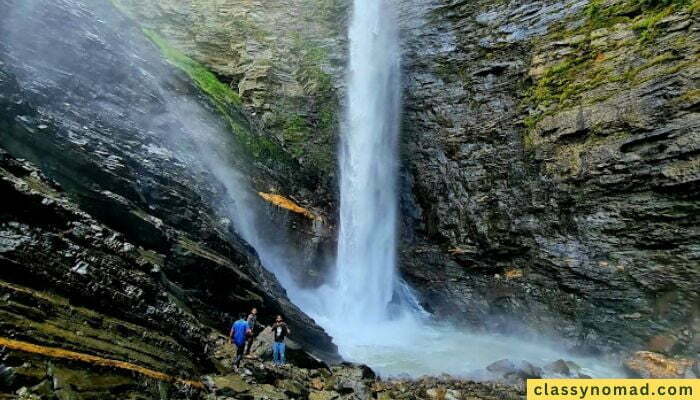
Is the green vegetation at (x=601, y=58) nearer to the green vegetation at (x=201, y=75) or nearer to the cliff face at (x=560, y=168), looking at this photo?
the cliff face at (x=560, y=168)

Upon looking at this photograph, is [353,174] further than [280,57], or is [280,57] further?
[280,57]

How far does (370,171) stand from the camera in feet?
81.1

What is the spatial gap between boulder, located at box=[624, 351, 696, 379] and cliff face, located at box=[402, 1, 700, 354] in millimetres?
1043

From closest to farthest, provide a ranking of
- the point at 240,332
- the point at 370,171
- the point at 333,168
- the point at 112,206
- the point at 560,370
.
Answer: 1. the point at 240,332
2. the point at 112,206
3. the point at 560,370
4. the point at 333,168
5. the point at 370,171

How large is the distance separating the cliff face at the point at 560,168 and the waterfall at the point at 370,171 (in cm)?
128

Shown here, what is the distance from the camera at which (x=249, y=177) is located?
19000 mm

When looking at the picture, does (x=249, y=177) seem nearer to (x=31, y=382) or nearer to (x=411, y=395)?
(x=411, y=395)

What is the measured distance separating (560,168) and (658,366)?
26.8 feet

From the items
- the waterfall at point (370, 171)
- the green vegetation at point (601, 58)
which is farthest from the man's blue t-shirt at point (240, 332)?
the green vegetation at point (601, 58)

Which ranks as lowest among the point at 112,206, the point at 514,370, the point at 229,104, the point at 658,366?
the point at 514,370

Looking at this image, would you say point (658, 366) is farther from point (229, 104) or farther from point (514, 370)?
point (229, 104)

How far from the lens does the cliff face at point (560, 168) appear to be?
50.6 feet

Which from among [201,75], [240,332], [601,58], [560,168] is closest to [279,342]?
[240,332]

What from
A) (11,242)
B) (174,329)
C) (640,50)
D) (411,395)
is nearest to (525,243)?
(640,50)
